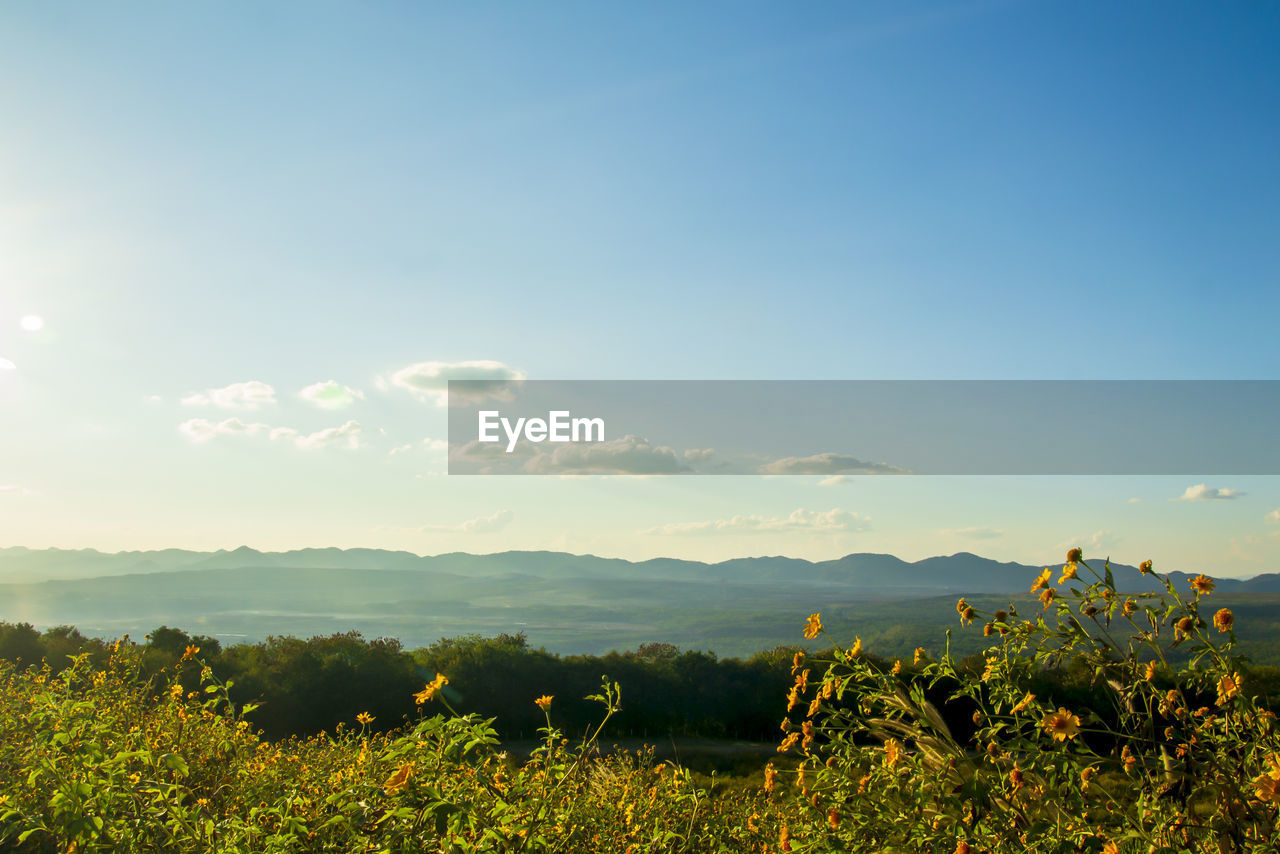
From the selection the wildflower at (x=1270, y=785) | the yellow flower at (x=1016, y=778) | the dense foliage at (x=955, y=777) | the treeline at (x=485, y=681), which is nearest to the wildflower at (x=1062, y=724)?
the dense foliage at (x=955, y=777)

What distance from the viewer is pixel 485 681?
118 ft

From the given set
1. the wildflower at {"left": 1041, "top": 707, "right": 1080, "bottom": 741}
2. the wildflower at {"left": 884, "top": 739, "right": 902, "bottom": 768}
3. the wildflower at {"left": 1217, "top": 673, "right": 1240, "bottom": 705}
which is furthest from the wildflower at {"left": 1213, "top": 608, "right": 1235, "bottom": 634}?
the wildflower at {"left": 884, "top": 739, "right": 902, "bottom": 768}

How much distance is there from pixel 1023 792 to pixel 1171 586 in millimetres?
862

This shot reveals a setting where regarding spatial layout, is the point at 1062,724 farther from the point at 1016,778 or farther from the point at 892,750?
the point at 892,750

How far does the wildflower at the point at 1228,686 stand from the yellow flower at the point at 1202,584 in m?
0.29

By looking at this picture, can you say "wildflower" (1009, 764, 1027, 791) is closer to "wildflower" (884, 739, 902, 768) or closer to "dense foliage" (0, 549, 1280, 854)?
"dense foliage" (0, 549, 1280, 854)

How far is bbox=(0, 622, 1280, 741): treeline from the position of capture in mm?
29016

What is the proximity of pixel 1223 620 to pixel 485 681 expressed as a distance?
3662cm

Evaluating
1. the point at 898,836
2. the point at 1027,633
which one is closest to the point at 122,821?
the point at 898,836

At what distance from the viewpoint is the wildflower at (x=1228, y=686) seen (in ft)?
8.11

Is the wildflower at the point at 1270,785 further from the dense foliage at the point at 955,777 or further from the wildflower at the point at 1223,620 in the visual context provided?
the wildflower at the point at 1223,620

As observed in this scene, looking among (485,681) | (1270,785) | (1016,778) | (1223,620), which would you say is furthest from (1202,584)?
(485,681)

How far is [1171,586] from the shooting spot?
8.26ft

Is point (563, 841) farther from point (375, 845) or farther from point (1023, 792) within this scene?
point (1023, 792)
